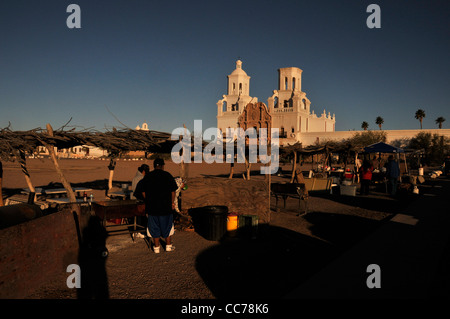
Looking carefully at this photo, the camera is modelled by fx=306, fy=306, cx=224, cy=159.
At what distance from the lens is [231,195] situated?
29.1 feet

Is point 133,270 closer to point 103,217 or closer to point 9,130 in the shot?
point 103,217

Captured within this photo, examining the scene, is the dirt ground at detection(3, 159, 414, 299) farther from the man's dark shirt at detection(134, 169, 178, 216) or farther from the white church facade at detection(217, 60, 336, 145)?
the white church facade at detection(217, 60, 336, 145)

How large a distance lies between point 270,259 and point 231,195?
3274 mm

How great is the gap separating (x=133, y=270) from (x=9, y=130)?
5.04m

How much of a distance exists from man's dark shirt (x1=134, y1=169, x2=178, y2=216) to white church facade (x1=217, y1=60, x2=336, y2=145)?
184 ft

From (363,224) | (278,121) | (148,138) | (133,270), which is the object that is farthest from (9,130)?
(278,121)

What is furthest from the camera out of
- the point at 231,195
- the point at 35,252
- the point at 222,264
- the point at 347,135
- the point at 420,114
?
the point at 420,114

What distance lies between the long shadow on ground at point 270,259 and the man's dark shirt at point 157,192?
1.21 m

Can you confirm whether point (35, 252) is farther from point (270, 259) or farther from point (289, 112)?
point (289, 112)

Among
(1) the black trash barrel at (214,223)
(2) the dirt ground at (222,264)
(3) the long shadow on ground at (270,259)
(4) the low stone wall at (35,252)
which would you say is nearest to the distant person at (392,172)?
(2) the dirt ground at (222,264)

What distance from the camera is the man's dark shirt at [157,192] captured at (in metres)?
5.96

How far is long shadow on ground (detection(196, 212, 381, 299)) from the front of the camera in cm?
457

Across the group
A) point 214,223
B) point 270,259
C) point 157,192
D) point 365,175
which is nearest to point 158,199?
point 157,192

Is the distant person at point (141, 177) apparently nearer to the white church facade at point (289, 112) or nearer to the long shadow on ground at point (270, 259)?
the long shadow on ground at point (270, 259)
